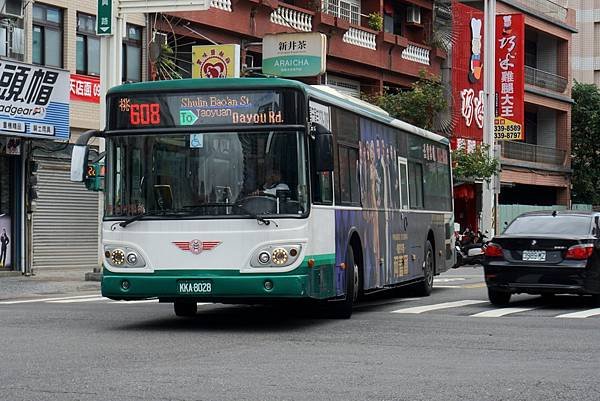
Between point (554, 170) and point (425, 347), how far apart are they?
4769 centimetres

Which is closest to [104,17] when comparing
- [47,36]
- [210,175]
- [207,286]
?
[47,36]

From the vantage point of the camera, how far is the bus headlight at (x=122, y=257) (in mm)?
15000

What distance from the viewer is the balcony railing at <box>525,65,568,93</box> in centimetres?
5716

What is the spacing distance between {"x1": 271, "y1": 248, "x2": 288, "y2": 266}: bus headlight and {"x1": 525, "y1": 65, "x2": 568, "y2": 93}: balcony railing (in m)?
43.5

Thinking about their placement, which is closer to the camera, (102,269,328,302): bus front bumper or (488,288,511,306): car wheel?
(102,269,328,302): bus front bumper

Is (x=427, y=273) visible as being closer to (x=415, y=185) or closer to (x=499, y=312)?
(x=415, y=185)

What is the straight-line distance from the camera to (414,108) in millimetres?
41094

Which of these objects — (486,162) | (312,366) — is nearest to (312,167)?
(312,366)

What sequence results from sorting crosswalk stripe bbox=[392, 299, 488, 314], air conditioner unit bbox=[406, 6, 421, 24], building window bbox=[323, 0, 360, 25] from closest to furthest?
crosswalk stripe bbox=[392, 299, 488, 314]
building window bbox=[323, 0, 360, 25]
air conditioner unit bbox=[406, 6, 421, 24]

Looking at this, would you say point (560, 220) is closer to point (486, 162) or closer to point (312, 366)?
point (312, 366)

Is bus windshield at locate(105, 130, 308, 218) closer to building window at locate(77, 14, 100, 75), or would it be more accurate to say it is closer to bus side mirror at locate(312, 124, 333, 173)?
bus side mirror at locate(312, 124, 333, 173)

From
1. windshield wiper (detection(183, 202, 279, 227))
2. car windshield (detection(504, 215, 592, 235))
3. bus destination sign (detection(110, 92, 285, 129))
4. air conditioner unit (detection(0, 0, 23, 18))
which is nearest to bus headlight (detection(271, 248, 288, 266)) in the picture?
windshield wiper (detection(183, 202, 279, 227))

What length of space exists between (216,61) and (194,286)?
54.3 ft

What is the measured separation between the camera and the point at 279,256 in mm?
14664
